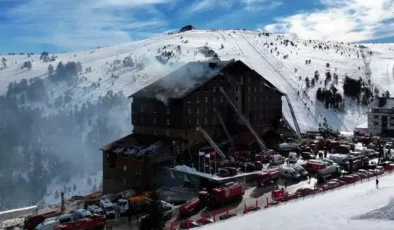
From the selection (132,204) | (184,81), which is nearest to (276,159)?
(184,81)

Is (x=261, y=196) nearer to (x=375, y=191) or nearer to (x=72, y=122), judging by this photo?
(x=375, y=191)

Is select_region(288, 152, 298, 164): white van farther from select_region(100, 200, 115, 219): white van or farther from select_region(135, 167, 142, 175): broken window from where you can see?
select_region(100, 200, 115, 219): white van

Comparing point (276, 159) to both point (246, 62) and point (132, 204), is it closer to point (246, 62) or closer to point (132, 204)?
point (132, 204)

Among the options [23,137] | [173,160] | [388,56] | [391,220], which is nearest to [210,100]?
[173,160]

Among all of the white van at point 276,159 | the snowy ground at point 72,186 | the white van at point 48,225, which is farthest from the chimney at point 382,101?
the white van at point 48,225

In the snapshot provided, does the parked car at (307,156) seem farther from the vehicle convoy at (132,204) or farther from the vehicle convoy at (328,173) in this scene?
the vehicle convoy at (132,204)

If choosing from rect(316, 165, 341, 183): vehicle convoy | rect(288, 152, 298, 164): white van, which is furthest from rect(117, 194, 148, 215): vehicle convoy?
rect(288, 152, 298, 164): white van
